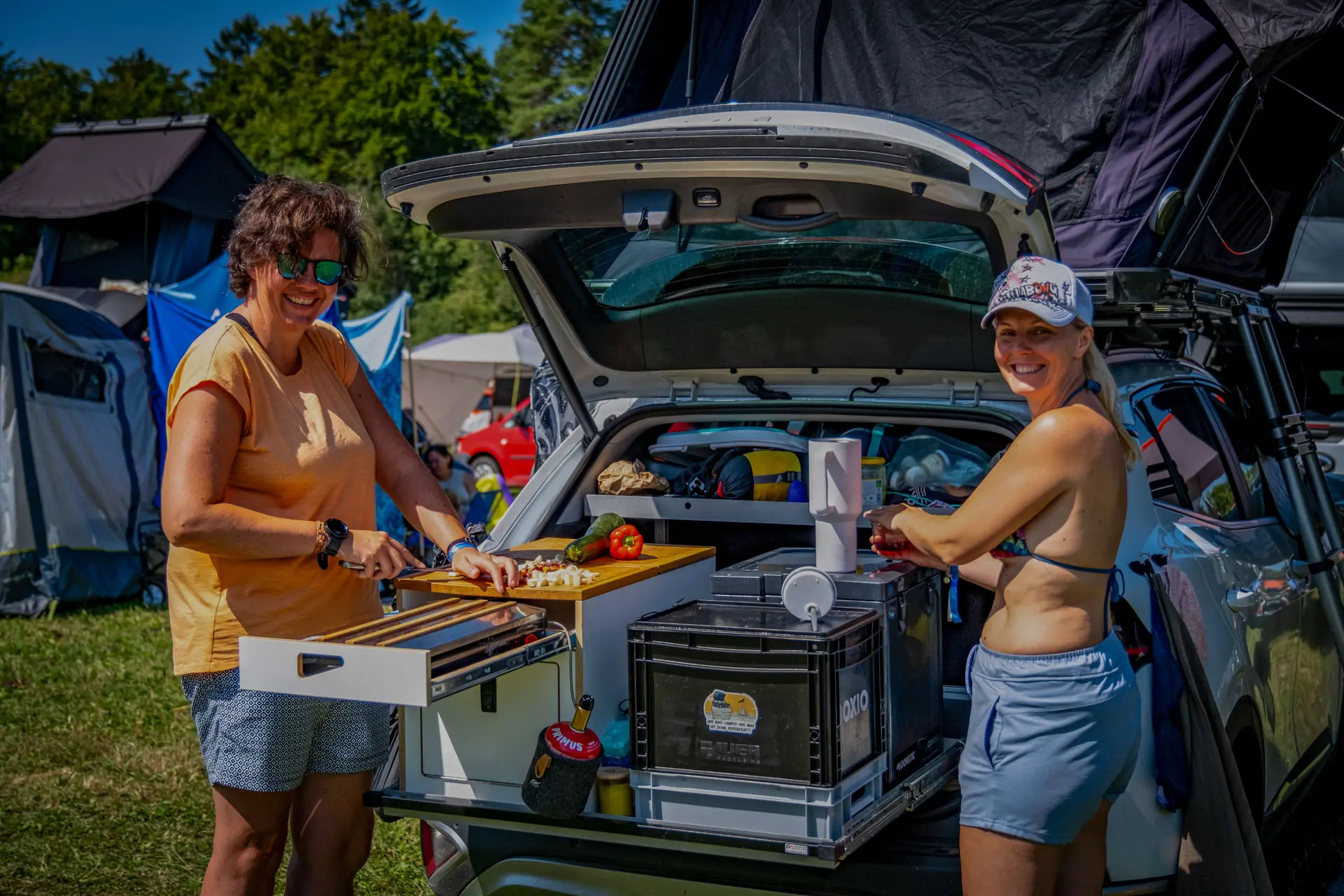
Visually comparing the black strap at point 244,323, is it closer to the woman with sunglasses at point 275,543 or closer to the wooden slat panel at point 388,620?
the woman with sunglasses at point 275,543

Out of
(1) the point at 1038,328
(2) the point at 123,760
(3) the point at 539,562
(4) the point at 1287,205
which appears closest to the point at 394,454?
(3) the point at 539,562

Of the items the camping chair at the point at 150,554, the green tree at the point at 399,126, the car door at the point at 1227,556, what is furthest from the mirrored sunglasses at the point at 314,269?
the green tree at the point at 399,126

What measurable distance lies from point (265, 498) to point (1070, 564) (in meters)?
1.71

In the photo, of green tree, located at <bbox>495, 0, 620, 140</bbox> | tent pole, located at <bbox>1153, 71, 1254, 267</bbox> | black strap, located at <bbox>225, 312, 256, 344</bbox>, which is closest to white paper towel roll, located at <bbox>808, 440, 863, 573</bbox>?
black strap, located at <bbox>225, 312, 256, 344</bbox>

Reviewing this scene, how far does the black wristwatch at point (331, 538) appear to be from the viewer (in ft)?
8.64

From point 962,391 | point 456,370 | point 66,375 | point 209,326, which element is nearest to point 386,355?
point 209,326

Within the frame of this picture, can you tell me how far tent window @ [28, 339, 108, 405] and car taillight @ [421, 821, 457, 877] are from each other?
25.1 feet

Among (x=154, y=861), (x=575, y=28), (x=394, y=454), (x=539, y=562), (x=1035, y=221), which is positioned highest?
(x=575, y=28)

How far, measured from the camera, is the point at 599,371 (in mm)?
3924

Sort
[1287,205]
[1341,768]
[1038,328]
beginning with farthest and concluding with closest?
[1341,768] < [1287,205] < [1038,328]

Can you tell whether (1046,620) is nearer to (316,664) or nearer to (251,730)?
(316,664)

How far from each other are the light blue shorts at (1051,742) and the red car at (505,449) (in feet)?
51.9

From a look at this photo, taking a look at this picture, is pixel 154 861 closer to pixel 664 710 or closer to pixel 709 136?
pixel 664 710

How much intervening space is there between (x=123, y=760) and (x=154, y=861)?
4.14 ft
